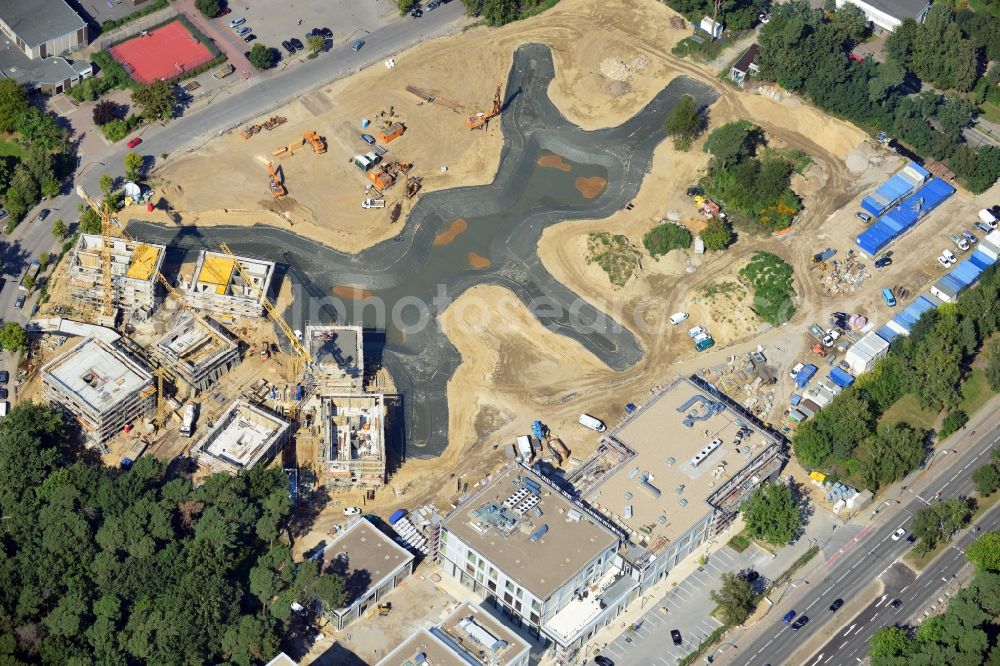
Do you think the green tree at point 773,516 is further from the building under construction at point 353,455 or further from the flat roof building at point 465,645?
the building under construction at point 353,455

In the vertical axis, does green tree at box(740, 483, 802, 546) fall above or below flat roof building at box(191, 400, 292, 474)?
above

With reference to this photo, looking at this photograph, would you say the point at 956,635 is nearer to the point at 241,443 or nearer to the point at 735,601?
the point at 735,601

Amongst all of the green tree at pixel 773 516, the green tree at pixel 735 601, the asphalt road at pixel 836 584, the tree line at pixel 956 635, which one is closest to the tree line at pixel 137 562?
the green tree at pixel 735 601

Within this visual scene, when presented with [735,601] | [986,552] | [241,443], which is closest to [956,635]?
[986,552]

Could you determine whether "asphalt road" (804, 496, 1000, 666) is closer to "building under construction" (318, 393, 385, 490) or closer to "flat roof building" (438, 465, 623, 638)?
"flat roof building" (438, 465, 623, 638)

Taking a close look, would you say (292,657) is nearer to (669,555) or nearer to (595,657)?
(595,657)

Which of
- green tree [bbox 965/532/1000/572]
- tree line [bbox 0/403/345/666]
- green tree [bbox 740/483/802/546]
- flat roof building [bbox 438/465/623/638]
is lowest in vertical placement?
tree line [bbox 0/403/345/666]

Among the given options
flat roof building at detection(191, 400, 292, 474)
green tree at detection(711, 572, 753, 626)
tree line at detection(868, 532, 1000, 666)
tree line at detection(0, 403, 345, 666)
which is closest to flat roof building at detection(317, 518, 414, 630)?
tree line at detection(0, 403, 345, 666)
